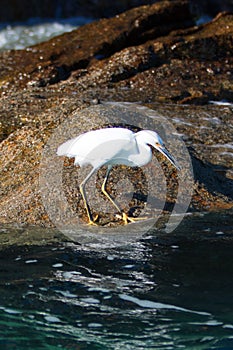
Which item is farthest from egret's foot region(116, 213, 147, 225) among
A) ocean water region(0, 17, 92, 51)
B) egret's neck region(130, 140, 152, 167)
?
ocean water region(0, 17, 92, 51)

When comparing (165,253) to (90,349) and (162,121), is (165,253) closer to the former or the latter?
(90,349)

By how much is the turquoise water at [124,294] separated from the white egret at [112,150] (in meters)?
0.77

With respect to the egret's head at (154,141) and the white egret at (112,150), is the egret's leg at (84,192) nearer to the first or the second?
the white egret at (112,150)

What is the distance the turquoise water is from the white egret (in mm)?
770

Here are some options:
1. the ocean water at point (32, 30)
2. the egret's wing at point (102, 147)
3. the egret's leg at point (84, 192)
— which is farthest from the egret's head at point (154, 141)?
the ocean water at point (32, 30)

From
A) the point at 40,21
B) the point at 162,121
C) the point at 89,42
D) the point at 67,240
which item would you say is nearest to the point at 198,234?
the point at 67,240

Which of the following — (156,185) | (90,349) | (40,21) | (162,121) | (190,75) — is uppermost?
(40,21)

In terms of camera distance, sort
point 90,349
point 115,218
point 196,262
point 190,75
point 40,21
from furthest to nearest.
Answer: point 40,21 → point 190,75 → point 115,218 → point 196,262 → point 90,349

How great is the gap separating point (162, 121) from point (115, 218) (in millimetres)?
2657

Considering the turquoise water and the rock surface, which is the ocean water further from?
the turquoise water

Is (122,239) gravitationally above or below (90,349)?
above

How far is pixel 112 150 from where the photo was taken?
6.94 metres

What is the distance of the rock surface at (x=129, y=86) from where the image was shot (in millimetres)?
7859

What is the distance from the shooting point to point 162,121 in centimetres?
945
